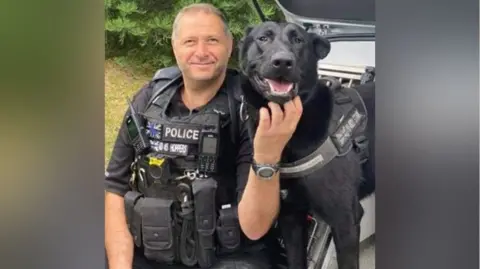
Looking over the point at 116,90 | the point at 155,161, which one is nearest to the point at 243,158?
the point at 155,161

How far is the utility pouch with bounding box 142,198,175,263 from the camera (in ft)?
8.46

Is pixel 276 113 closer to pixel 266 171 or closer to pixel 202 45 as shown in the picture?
pixel 266 171

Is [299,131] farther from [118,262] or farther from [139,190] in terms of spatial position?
[118,262]

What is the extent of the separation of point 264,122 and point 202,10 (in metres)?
0.48

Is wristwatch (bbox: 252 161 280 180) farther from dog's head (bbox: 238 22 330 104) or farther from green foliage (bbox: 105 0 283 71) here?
green foliage (bbox: 105 0 283 71)

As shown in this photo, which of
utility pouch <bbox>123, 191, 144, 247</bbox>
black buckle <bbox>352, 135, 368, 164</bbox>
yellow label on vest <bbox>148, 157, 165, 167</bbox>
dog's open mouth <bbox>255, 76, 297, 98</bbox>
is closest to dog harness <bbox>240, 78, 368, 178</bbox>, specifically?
black buckle <bbox>352, 135, 368, 164</bbox>

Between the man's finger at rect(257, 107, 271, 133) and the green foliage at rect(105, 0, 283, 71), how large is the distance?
22cm

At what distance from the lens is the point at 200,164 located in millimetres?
2566
